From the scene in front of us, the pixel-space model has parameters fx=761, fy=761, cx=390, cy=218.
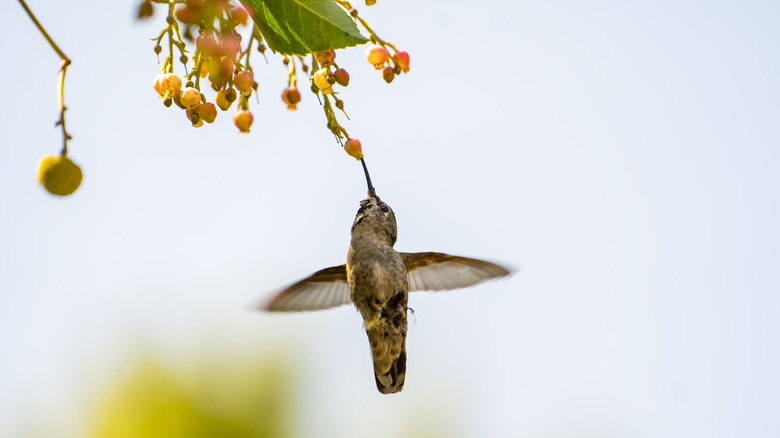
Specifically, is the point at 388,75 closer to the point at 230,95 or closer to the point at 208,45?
the point at 230,95

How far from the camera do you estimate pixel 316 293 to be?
4.32 meters

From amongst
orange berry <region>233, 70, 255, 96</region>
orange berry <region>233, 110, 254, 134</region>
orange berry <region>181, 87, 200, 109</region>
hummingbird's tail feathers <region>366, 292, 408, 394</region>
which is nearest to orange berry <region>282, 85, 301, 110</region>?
orange berry <region>233, 110, 254, 134</region>

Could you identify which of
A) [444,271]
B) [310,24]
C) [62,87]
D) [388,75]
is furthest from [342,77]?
[444,271]

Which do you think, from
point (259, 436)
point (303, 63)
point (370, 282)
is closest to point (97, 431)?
point (259, 436)

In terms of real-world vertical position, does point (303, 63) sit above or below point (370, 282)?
above

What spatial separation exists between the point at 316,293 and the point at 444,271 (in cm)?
76

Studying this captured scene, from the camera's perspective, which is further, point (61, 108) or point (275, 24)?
point (275, 24)

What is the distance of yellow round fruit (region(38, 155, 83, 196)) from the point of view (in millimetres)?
2191

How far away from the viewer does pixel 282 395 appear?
9.55 m

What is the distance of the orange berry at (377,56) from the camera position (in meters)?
2.94

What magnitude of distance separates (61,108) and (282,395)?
7.83 m

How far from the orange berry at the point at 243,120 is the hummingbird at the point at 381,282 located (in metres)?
1.21

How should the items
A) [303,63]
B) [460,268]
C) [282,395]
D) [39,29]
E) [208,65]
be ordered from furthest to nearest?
[282,395], [460,268], [303,63], [208,65], [39,29]

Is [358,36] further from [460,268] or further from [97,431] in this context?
[97,431]
